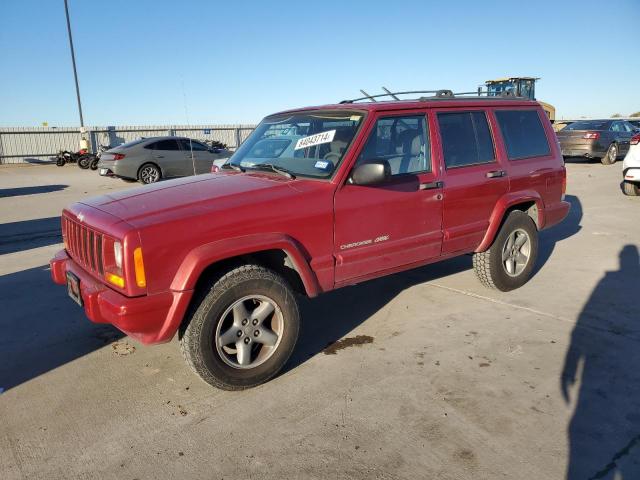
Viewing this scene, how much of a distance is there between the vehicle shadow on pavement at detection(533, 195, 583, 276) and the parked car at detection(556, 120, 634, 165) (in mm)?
8694

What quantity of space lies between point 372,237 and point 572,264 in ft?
11.4

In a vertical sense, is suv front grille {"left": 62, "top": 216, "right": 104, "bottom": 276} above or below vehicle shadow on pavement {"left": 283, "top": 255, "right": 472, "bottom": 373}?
above

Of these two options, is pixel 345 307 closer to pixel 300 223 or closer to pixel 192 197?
pixel 300 223

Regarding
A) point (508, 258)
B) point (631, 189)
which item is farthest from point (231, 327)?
point (631, 189)

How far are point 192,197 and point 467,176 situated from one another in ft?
7.96

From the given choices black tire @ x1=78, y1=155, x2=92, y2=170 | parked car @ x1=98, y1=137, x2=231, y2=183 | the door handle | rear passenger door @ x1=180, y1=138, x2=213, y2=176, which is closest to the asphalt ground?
the door handle

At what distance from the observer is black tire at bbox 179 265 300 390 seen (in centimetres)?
299

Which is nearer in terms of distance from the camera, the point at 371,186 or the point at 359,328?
the point at 371,186

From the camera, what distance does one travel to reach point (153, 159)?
1528 cm

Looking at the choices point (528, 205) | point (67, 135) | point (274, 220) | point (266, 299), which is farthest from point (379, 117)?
point (67, 135)

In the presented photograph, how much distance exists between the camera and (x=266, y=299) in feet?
10.6

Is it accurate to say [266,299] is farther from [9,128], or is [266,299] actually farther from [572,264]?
[9,128]

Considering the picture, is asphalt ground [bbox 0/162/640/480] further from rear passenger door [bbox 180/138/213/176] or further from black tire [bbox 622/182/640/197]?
rear passenger door [bbox 180/138/213/176]

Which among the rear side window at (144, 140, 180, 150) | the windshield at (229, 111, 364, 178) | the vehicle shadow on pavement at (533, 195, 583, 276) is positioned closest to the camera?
the windshield at (229, 111, 364, 178)
